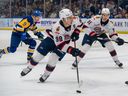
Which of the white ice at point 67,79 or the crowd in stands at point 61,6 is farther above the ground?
the crowd in stands at point 61,6

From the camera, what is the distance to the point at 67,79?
5891 mm

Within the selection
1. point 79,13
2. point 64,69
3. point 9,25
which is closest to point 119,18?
point 79,13

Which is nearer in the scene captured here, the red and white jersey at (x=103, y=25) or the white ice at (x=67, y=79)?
the white ice at (x=67, y=79)

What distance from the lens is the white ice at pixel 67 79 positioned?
4.91m

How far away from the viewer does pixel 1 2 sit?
60.7 ft

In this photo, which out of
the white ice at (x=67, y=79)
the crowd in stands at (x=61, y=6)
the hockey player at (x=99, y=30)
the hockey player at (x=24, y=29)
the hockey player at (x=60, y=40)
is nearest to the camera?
the white ice at (x=67, y=79)

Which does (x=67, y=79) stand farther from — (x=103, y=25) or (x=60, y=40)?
(x=103, y=25)

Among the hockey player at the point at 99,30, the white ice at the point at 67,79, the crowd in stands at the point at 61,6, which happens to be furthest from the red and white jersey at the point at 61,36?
the crowd in stands at the point at 61,6

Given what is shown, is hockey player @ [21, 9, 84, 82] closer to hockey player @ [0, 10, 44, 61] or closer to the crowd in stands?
hockey player @ [0, 10, 44, 61]

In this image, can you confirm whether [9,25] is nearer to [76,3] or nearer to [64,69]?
[76,3]

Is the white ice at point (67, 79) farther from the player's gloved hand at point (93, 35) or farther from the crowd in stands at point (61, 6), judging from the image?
the crowd in stands at point (61, 6)

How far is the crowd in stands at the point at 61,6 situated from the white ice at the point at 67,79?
6.66 m

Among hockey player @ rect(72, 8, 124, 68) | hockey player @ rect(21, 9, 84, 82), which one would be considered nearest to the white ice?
hockey player @ rect(21, 9, 84, 82)

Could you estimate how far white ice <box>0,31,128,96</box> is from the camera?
491 cm
